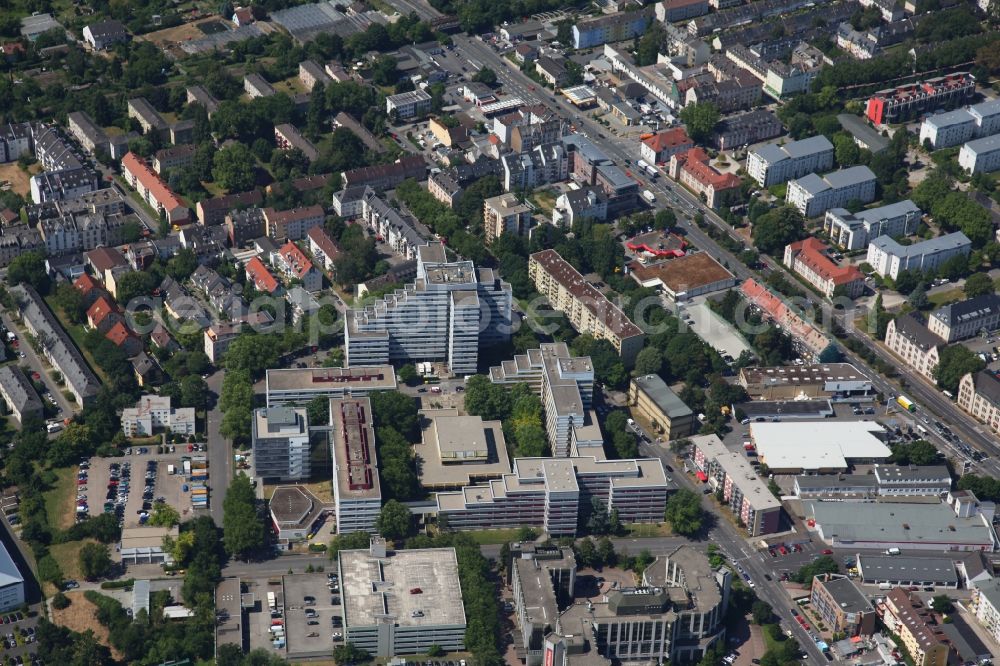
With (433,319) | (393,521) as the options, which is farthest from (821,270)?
(393,521)

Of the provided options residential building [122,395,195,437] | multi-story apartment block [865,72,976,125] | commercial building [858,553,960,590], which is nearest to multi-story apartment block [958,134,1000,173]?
multi-story apartment block [865,72,976,125]

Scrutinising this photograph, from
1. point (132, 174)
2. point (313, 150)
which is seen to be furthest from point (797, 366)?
point (132, 174)

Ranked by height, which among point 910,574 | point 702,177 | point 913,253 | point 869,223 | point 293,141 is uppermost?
point 293,141

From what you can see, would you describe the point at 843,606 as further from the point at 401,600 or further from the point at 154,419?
the point at 154,419

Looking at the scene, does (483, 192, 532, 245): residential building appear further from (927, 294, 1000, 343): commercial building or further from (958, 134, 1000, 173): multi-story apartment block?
(958, 134, 1000, 173): multi-story apartment block

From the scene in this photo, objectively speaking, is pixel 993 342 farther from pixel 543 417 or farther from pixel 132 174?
pixel 132 174
